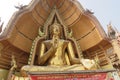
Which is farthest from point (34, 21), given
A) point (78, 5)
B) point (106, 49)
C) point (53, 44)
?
point (106, 49)

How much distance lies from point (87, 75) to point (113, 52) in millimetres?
1565

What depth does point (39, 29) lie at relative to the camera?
17.5 ft

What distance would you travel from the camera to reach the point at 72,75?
374 cm

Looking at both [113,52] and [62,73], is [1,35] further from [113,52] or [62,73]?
[113,52]

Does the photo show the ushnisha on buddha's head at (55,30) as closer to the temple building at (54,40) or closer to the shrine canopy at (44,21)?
the temple building at (54,40)

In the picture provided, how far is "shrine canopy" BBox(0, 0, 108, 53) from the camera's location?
15.9ft

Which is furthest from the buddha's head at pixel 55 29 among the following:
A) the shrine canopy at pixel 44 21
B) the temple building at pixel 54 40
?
the shrine canopy at pixel 44 21

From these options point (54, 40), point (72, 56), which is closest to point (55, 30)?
point (54, 40)

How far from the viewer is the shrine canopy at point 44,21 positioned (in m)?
4.85

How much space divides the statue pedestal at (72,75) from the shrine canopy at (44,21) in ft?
4.17

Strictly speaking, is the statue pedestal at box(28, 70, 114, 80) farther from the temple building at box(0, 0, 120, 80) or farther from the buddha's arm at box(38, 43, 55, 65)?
the buddha's arm at box(38, 43, 55, 65)

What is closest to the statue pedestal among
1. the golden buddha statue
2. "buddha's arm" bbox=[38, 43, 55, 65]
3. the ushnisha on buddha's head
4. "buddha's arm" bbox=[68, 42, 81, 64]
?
the golden buddha statue

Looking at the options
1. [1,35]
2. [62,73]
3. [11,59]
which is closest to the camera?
[62,73]

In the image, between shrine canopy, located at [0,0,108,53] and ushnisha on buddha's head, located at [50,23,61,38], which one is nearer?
shrine canopy, located at [0,0,108,53]
